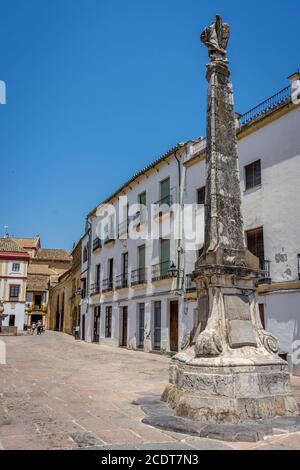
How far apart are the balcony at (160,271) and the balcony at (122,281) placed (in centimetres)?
337

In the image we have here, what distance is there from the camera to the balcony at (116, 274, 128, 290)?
21.8 metres

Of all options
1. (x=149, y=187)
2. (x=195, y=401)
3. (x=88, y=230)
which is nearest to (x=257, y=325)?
(x=195, y=401)

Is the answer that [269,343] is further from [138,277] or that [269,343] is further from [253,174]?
[138,277]

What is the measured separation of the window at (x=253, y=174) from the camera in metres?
13.4

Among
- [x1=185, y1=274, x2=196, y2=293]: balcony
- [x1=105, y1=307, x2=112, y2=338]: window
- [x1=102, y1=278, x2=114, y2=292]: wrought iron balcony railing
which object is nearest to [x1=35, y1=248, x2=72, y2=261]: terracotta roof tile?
[x1=102, y1=278, x2=114, y2=292]: wrought iron balcony railing

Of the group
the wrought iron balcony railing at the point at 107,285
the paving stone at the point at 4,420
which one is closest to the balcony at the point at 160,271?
the wrought iron balcony railing at the point at 107,285

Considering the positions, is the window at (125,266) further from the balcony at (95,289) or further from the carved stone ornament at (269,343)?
the carved stone ornament at (269,343)

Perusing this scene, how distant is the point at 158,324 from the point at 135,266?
11.4 feet

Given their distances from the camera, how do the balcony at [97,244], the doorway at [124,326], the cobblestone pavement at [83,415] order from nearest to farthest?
the cobblestone pavement at [83,415] < the doorway at [124,326] < the balcony at [97,244]

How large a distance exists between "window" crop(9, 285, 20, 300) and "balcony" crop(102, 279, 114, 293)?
20.6 metres

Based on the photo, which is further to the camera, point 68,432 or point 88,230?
point 88,230

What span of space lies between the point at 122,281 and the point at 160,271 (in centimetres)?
457
